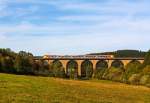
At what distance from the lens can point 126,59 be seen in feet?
510

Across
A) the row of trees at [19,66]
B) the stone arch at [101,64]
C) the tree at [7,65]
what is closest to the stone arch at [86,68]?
the stone arch at [101,64]

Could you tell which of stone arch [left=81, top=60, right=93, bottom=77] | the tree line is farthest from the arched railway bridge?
the tree line

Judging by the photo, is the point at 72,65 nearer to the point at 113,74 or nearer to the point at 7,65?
the point at 113,74

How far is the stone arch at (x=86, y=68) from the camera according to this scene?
149500 mm

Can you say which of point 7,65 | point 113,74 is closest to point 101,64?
point 113,74

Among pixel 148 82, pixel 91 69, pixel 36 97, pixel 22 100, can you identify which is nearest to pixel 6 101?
pixel 22 100

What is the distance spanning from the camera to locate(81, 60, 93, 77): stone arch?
150 m

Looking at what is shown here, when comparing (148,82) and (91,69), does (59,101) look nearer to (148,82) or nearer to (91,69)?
(148,82)

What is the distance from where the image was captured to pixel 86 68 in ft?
504

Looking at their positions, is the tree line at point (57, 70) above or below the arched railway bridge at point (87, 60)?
below

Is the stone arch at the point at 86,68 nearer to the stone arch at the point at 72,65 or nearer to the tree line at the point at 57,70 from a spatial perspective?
the tree line at the point at 57,70

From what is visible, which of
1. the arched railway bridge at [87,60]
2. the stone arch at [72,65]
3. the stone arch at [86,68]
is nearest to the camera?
the stone arch at [72,65]

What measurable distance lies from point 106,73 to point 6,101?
110 m

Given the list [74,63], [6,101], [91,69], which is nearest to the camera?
[6,101]
